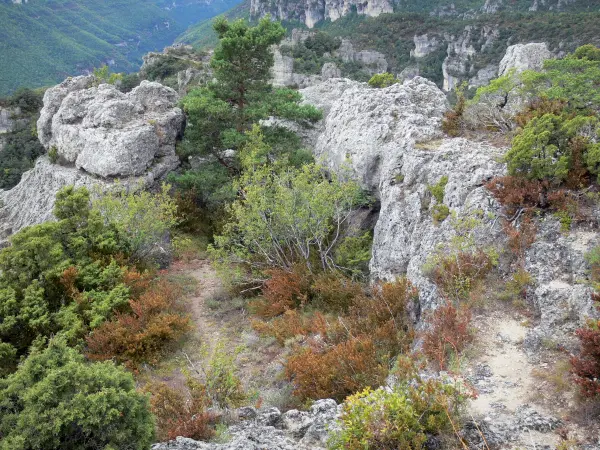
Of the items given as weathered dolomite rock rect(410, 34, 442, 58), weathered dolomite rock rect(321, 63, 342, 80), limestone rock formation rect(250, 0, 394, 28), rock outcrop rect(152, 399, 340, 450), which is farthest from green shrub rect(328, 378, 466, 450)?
limestone rock formation rect(250, 0, 394, 28)

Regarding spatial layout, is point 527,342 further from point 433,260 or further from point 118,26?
point 118,26

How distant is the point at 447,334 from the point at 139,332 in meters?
6.71

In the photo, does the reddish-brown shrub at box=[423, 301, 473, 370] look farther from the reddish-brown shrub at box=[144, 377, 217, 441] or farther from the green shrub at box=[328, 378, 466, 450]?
the reddish-brown shrub at box=[144, 377, 217, 441]

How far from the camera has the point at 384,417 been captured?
455 cm

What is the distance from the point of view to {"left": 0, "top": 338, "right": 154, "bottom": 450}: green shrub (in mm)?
4672

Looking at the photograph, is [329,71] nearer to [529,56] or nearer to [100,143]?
[529,56]

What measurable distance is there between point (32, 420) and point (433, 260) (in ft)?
21.5

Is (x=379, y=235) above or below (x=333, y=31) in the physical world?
below

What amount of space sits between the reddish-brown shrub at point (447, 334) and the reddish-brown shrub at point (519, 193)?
2.61m

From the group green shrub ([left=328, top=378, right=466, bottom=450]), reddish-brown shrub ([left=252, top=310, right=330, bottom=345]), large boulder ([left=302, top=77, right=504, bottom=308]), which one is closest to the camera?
green shrub ([left=328, top=378, right=466, bottom=450])

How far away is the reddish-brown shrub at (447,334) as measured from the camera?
20.4 feet

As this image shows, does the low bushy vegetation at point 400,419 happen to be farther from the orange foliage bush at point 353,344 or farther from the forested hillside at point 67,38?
the forested hillside at point 67,38

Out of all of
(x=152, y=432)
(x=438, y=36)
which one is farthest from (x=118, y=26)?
(x=152, y=432)

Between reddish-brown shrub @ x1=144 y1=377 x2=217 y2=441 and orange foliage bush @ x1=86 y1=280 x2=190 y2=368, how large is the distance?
2.78 meters
